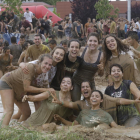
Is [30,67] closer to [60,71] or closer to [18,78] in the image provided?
[18,78]

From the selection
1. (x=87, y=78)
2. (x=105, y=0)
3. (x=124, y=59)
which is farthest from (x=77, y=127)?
(x=105, y=0)

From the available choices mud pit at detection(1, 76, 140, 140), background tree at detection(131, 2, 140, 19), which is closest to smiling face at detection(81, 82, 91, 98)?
mud pit at detection(1, 76, 140, 140)

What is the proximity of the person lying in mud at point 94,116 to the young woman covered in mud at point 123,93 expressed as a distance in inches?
12.8

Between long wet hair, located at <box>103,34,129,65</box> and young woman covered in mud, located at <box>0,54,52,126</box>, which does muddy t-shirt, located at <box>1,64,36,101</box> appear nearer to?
young woman covered in mud, located at <box>0,54,52,126</box>

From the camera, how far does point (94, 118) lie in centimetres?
509

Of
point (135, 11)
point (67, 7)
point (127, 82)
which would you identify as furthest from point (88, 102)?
point (67, 7)

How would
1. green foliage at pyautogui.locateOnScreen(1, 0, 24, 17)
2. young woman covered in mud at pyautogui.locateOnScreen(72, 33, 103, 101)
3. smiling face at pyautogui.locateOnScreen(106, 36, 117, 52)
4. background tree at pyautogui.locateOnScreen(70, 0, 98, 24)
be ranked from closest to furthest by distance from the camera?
smiling face at pyautogui.locateOnScreen(106, 36, 117, 52), young woman covered in mud at pyautogui.locateOnScreen(72, 33, 103, 101), green foliage at pyautogui.locateOnScreen(1, 0, 24, 17), background tree at pyautogui.locateOnScreen(70, 0, 98, 24)

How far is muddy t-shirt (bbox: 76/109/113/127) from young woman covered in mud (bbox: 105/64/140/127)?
A: 0.36 metres

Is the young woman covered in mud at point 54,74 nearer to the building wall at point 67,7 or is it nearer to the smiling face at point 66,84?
the smiling face at point 66,84

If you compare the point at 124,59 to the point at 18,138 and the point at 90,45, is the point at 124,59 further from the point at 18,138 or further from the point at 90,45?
the point at 18,138

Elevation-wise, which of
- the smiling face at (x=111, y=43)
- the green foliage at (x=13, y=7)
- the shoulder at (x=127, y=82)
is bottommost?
the shoulder at (x=127, y=82)

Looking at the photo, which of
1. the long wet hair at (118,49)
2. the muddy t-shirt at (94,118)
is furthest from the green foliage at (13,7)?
the muddy t-shirt at (94,118)

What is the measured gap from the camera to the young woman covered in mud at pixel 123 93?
525cm

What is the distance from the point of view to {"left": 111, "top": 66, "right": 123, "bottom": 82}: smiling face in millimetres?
5362
